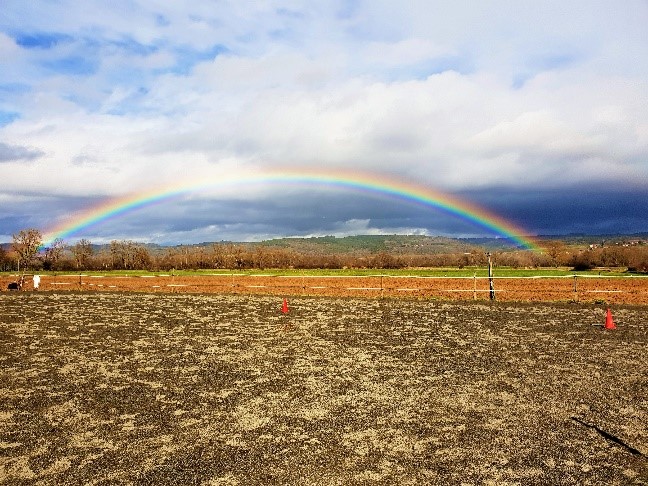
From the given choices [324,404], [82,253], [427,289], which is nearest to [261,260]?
[82,253]

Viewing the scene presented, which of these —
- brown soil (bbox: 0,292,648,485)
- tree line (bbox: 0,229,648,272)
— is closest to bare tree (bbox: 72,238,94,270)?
tree line (bbox: 0,229,648,272)

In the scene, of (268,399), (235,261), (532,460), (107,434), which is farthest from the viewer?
(235,261)

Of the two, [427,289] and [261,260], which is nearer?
[427,289]

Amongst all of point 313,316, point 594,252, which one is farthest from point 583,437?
point 594,252

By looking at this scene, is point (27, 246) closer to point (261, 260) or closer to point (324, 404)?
point (261, 260)

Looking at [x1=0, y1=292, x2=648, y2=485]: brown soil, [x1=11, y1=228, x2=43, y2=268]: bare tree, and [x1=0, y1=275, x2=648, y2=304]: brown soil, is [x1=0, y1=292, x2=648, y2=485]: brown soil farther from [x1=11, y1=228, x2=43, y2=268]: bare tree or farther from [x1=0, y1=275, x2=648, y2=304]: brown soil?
[x1=11, y1=228, x2=43, y2=268]: bare tree

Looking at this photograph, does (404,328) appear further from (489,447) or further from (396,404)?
(489,447)

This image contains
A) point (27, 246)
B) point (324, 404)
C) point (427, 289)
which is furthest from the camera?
point (27, 246)

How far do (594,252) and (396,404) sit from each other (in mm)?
73445

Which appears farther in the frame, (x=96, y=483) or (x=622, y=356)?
(x=622, y=356)

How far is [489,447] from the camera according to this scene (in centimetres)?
621

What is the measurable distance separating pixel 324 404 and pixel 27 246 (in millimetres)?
86455

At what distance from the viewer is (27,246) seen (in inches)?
3135

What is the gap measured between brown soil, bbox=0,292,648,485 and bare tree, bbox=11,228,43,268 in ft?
239
